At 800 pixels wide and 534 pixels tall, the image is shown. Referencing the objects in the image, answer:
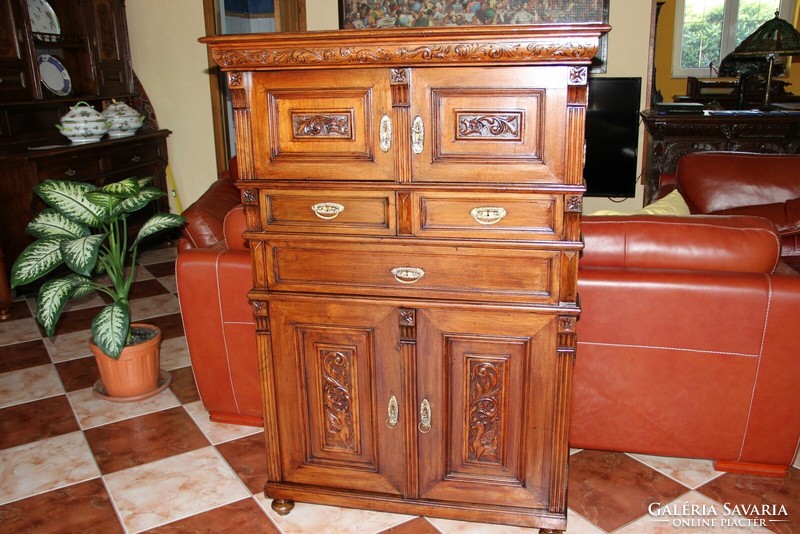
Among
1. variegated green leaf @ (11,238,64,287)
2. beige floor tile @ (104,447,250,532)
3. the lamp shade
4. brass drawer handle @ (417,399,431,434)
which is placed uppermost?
the lamp shade

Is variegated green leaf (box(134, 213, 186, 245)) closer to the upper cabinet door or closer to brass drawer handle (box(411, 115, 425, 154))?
the upper cabinet door

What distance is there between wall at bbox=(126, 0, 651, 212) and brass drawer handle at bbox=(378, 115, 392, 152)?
11.8 ft

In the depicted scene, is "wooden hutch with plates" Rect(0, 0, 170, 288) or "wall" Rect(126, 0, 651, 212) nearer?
"wooden hutch with plates" Rect(0, 0, 170, 288)

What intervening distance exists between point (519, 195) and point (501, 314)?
0.32 metres

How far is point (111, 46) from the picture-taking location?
4.88m

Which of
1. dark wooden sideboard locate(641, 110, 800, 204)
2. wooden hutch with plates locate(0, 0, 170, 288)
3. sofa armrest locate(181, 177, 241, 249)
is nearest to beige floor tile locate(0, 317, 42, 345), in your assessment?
wooden hutch with plates locate(0, 0, 170, 288)

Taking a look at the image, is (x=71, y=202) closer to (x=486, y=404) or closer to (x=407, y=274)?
(x=407, y=274)

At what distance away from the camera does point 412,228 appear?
1771mm

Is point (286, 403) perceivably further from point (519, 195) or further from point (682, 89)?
point (682, 89)

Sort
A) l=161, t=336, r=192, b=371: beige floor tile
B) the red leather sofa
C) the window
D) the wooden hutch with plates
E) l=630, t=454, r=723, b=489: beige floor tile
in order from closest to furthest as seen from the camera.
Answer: the red leather sofa, l=630, t=454, r=723, b=489: beige floor tile, l=161, t=336, r=192, b=371: beige floor tile, the wooden hutch with plates, the window

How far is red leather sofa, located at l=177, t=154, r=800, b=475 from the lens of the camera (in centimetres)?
204

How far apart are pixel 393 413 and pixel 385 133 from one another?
2.55 ft

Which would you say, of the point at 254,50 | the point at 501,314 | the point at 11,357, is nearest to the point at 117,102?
the point at 11,357

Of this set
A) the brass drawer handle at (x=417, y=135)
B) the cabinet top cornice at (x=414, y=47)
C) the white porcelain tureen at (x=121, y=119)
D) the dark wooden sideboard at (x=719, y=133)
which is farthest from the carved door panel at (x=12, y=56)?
the dark wooden sideboard at (x=719, y=133)
